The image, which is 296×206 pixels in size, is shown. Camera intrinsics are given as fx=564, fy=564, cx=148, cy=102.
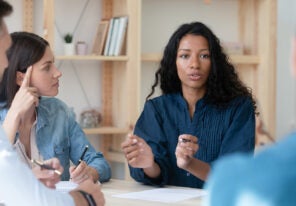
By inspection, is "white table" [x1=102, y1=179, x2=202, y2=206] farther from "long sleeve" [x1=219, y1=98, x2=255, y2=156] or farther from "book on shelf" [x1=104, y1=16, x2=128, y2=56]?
"book on shelf" [x1=104, y1=16, x2=128, y2=56]

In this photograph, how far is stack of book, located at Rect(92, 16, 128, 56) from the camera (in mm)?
3617

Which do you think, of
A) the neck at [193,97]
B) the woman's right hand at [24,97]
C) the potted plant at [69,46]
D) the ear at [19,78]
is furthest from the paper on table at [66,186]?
the potted plant at [69,46]

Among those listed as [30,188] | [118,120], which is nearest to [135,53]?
[118,120]

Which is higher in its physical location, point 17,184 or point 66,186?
point 17,184

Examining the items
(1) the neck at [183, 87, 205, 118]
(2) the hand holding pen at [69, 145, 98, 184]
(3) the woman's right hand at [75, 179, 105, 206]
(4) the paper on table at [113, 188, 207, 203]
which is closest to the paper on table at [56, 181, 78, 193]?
(2) the hand holding pen at [69, 145, 98, 184]

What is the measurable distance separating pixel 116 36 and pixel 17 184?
2.30 m

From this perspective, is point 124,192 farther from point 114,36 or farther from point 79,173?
point 114,36

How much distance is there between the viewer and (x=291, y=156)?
625 mm

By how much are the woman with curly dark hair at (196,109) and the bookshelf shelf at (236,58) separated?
1.02m

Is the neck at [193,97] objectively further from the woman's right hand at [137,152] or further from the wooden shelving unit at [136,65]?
the wooden shelving unit at [136,65]

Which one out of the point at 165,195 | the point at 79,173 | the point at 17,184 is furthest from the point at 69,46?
the point at 17,184

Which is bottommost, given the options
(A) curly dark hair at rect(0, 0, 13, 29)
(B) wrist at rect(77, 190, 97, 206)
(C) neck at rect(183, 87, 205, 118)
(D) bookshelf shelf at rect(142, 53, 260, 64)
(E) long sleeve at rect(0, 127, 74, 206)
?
(B) wrist at rect(77, 190, 97, 206)

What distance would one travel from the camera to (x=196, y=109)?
2.58 metres

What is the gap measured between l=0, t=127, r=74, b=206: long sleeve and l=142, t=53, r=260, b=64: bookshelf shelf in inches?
91.9
